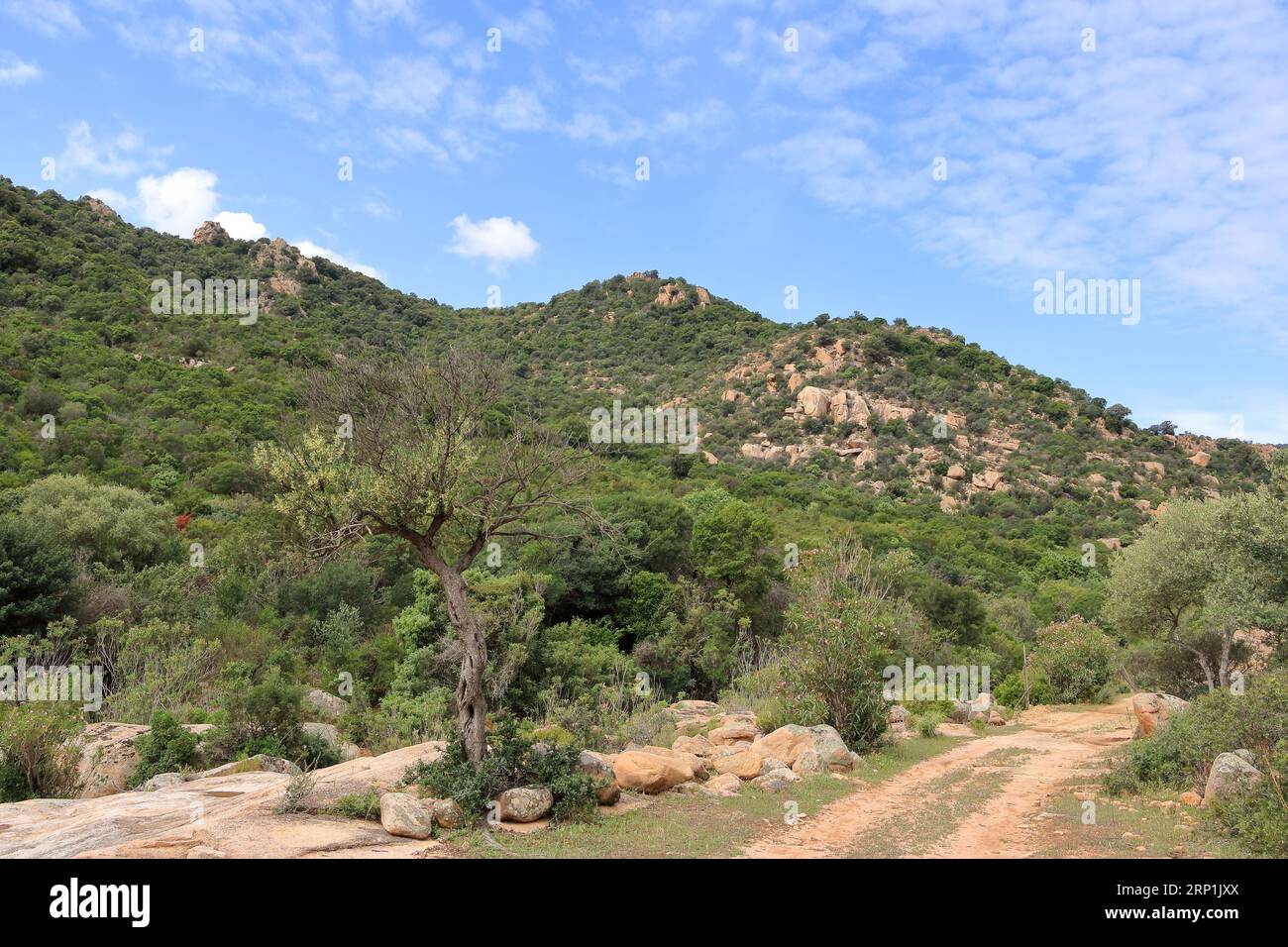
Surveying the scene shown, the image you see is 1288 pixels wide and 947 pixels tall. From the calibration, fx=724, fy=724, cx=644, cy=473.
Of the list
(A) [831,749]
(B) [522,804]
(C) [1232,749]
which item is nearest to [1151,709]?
(C) [1232,749]

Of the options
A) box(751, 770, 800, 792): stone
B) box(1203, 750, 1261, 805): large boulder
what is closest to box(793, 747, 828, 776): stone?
box(751, 770, 800, 792): stone

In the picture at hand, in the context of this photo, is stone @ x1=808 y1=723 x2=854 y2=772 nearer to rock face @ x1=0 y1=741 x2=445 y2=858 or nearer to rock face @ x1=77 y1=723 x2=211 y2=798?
rock face @ x1=0 y1=741 x2=445 y2=858

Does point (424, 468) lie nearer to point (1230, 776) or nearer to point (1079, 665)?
point (1230, 776)

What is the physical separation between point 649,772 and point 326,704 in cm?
956

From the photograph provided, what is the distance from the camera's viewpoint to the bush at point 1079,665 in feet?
85.0

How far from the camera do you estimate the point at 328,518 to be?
8398mm

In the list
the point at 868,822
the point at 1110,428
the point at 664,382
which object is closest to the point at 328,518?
the point at 868,822

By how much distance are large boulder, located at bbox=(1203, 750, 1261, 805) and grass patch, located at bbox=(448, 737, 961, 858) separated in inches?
175

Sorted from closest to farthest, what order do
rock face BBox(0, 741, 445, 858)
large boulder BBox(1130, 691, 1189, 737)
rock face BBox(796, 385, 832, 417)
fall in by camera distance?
rock face BBox(0, 741, 445, 858) < large boulder BBox(1130, 691, 1189, 737) < rock face BBox(796, 385, 832, 417)

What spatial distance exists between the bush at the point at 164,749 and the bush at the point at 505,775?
16.2ft

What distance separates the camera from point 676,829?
840 centimetres

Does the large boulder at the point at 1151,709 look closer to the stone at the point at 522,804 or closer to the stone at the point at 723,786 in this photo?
the stone at the point at 723,786

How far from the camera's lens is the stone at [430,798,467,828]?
7891mm

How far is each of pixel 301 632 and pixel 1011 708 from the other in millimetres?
22572
